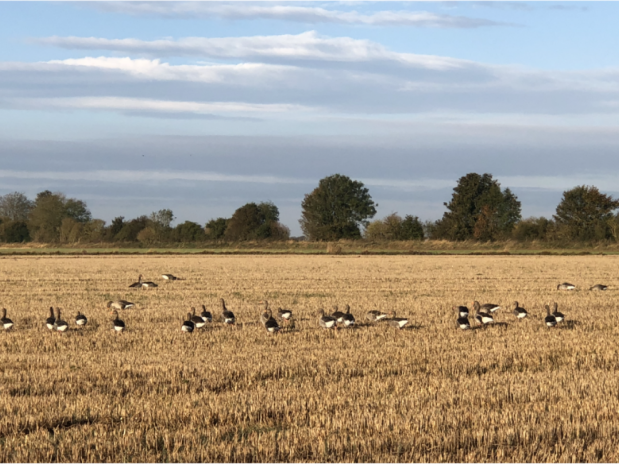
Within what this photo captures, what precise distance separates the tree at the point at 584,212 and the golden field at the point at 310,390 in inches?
2894

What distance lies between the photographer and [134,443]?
6.88 m

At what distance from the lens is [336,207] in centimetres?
11200

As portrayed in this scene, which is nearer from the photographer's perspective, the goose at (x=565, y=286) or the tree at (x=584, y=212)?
the goose at (x=565, y=286)

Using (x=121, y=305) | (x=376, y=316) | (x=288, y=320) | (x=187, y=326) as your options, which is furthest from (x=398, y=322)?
(x=121, y=305)

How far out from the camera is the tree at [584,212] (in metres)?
88.6

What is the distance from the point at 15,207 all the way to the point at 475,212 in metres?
96.1

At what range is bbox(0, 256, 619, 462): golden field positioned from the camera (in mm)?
6797

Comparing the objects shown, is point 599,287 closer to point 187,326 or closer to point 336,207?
point 187,326

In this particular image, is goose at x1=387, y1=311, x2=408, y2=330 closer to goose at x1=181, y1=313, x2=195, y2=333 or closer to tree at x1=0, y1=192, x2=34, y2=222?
goose at x1=181, y1=313, x2=195, y2=333

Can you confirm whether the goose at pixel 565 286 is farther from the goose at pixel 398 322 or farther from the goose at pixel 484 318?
the goose at pixel 398 322

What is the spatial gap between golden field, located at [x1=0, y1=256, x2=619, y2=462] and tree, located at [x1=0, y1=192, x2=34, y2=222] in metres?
137

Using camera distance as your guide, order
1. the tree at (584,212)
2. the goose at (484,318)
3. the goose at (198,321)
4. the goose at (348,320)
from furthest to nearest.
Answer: the tree at (584,212)
the goose at (484,318)
the goose at (348,320)
the goose at (198,321)

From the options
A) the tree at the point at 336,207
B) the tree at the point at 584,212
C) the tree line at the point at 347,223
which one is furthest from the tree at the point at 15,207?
the tree at the point at 584,212

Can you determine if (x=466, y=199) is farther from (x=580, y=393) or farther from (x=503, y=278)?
(x=580, y=393)
